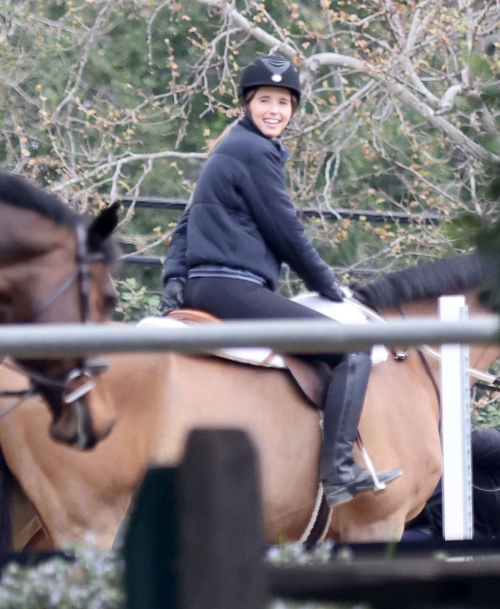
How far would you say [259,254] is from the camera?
4449 millimetres

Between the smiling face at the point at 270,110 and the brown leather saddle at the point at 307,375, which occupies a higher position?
the smiling face at the point at 270,110

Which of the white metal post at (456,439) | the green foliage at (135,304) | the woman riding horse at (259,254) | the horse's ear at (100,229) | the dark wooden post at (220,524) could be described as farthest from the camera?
the green foliage at (135,304)

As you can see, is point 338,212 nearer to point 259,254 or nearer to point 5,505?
point 259,254

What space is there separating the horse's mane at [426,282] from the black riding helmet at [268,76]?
3.13 feet

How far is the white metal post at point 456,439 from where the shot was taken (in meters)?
4.43

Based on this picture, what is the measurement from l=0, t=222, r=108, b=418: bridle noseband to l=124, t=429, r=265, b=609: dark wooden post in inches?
97.2

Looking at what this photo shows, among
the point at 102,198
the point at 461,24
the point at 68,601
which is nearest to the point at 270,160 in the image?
the point at 68,601

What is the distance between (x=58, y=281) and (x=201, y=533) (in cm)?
260

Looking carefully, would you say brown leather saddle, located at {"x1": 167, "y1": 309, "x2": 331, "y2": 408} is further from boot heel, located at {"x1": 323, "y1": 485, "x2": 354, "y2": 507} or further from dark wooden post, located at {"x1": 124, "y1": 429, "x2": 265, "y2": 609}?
dark wooden post, located at {"x1": 124, "y1": 429, "x2": 265, "y2": 609}

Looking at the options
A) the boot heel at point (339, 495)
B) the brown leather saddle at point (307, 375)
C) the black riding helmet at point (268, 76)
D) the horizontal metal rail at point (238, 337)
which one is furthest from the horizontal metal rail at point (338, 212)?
the horizontal metal rail at point (238, 337)

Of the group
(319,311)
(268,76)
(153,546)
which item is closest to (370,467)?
(319,311)

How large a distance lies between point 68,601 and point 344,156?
694 centimetres

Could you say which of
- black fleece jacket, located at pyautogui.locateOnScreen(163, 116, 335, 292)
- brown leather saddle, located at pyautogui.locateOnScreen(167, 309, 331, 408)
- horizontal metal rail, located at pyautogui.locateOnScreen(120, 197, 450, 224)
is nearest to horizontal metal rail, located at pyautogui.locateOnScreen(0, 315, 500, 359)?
brown leather saddle, located at pyautogui.locateOnScreen(167, 309, 331, 408)

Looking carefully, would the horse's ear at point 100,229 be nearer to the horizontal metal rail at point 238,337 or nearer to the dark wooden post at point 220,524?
the horizontal metal rail at point 238,337
